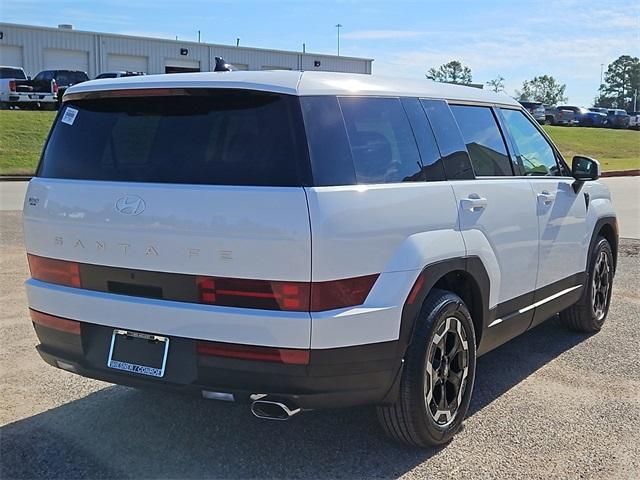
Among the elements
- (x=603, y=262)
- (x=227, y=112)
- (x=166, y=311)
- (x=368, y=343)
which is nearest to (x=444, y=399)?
(x=368, y=343)

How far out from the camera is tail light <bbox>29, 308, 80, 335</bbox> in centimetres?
349

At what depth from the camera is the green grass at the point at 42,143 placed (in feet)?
71.0

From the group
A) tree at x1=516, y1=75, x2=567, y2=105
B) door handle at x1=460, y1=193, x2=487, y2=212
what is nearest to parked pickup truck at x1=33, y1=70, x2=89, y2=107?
door handle at x1=460, y1=193, x2=487, y2=212

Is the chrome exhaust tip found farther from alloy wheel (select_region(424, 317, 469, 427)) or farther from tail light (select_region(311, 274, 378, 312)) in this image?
alloy wheel (select_region(424, 317, 469, 427))

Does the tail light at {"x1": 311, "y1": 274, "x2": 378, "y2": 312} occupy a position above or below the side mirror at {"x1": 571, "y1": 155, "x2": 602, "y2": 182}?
below

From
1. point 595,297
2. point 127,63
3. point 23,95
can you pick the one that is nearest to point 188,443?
point 595,297

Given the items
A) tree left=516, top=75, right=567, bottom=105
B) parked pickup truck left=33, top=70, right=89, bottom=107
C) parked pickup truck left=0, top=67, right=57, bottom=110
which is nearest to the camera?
parked pickup truck left=0, top=67, right=57, bottom=110

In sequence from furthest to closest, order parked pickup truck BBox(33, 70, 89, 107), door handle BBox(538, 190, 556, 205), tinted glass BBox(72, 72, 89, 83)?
1. tinted glass BBox(72, 72, 89, 83)
2. parked pickup truck BBox(33, 70, 89, 107)
3. door handle BBox(538, 190, 556, 205)

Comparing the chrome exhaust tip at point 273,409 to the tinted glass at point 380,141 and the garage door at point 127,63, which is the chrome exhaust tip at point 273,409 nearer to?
the tinted glass at point 380,141

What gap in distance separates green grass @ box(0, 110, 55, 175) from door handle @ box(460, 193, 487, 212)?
60.0 ft

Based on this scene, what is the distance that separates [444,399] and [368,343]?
0.81 meters

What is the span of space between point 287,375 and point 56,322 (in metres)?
1.29

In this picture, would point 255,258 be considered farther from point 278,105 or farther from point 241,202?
point 278,105

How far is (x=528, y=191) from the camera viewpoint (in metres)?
4.60
